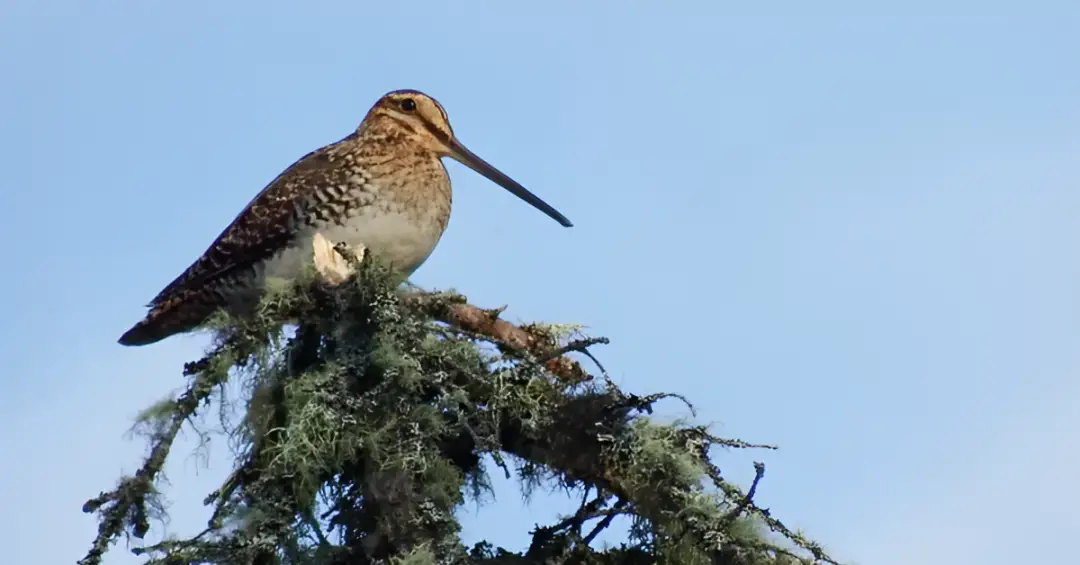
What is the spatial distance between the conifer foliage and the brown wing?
164 centimetres

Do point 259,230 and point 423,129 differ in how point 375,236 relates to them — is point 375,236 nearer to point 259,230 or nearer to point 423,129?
point 259,230

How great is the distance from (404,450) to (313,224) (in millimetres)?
2202

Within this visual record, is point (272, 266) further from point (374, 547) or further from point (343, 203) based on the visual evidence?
point (374, 547)

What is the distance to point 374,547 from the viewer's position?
4.04 m

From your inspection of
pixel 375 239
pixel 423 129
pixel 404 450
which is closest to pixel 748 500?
pixel 404 450

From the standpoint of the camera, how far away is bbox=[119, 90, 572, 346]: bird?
6227 mm

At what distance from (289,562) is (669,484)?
1035 mm

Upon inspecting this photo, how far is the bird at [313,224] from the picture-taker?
623 cm

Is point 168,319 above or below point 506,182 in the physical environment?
below

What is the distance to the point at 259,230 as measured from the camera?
6.34 metres

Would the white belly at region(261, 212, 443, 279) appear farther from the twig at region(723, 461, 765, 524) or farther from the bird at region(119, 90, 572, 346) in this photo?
the twig at region(723, 461, 765, 524)

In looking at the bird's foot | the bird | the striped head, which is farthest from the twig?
the striped head

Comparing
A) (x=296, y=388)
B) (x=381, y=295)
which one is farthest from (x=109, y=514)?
(x=381, y=295)

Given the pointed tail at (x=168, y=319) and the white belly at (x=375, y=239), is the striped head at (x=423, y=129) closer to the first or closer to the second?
the white belly at (x=375, y=239)
